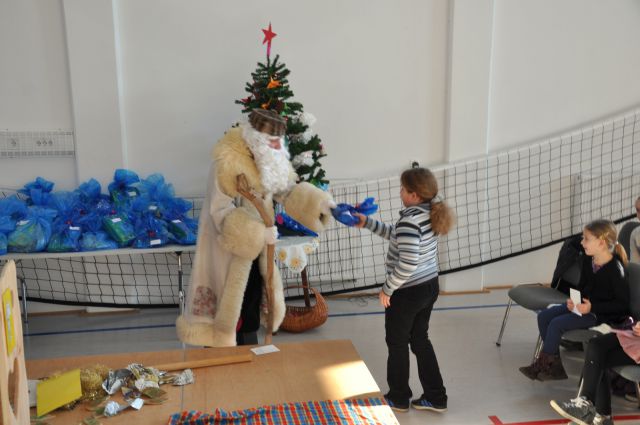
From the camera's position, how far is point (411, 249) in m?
2.83

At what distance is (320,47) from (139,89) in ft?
4.56

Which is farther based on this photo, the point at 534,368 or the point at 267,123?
the point at 534,368

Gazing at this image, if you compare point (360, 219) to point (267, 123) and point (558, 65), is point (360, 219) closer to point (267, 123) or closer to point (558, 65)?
point (267, 123)

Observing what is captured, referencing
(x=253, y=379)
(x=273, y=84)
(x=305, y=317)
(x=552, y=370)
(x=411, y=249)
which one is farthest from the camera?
(x=305, y=317)

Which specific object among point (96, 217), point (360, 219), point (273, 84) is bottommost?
point (96, 217)

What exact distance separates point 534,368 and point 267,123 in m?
2.07

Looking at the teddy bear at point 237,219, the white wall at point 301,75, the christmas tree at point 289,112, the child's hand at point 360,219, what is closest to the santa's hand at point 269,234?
the teddy bear at point 237,219

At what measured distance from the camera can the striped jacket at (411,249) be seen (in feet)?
9.30

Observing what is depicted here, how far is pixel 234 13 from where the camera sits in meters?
4.57

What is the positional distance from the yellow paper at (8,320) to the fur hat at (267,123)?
1.59 meters

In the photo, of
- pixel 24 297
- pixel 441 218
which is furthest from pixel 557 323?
pixel 24 297

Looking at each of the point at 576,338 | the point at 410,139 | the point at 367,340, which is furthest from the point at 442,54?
the point at 576,338

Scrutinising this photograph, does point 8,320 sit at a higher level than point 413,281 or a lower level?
higher

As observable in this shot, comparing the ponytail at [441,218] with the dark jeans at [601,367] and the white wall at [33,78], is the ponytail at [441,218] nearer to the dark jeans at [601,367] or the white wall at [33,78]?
the dark jeans at [601,367]
